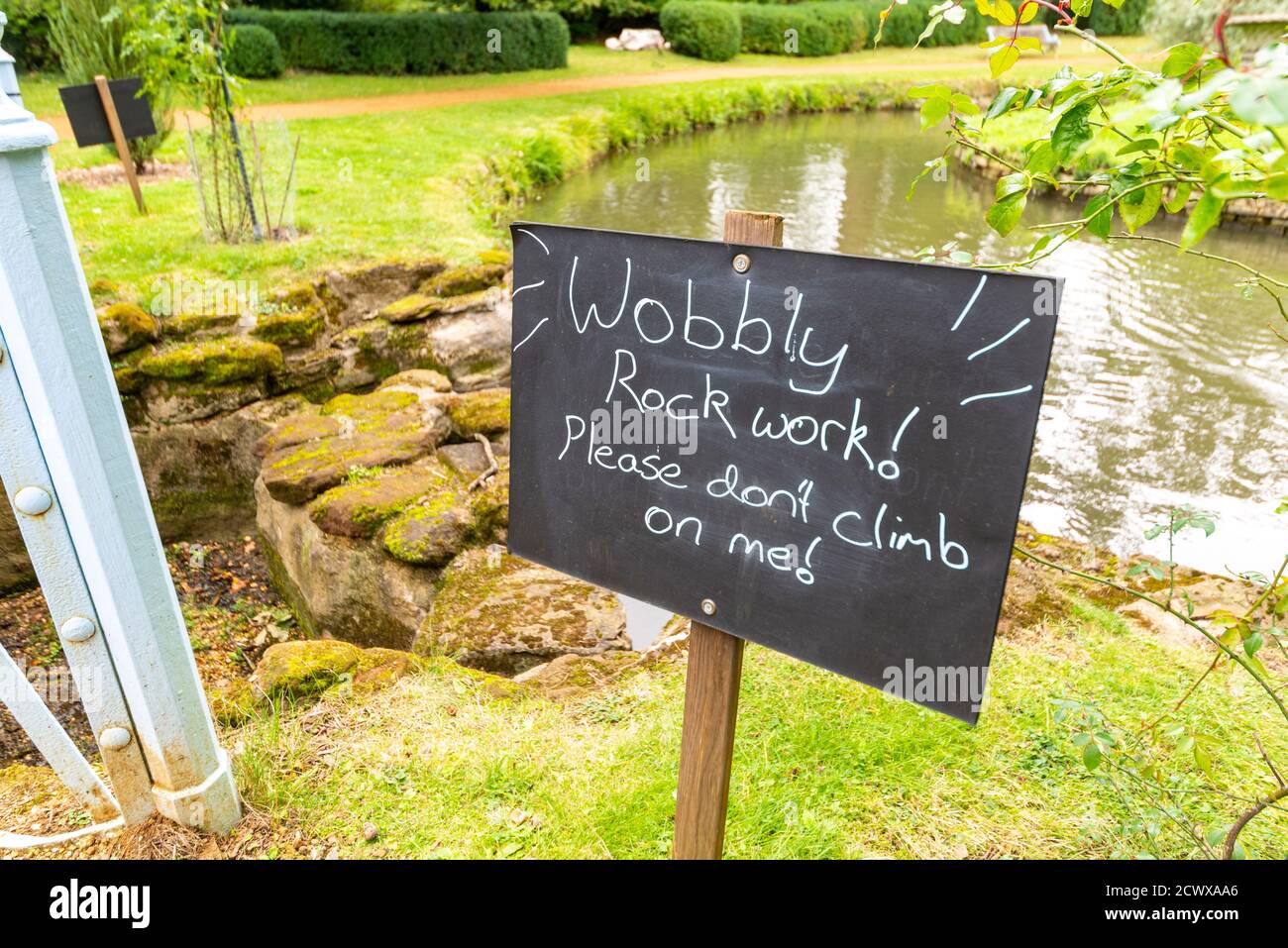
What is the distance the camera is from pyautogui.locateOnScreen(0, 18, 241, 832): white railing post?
5.45 ft

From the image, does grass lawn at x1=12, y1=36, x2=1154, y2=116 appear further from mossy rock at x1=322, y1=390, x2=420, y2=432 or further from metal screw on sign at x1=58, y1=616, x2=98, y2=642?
metal screw on sign at x1=58, y1=616, x2=98, y2=642

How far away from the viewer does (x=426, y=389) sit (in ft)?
18.0

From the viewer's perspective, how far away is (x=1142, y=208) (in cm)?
161

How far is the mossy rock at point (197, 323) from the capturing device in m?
5.33

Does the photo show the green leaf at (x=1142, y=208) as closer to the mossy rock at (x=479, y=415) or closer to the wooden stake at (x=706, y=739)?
the wooden stake at (x=706, y=739)

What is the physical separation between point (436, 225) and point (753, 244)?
7.15 metres

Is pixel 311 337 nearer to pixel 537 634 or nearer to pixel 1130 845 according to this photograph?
pixel 537 634

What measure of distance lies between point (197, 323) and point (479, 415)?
199 centimetres

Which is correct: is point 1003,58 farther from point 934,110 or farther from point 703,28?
point 703,28

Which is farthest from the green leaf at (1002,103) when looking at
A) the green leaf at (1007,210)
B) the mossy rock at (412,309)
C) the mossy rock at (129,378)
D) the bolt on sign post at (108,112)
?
the bolt on sign post at (108,112)

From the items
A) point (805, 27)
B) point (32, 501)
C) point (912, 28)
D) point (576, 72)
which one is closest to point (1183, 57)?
point (32, 501)

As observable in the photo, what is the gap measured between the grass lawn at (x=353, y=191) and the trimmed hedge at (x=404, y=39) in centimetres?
68

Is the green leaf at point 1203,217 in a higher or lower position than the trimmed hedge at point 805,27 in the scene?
lower
